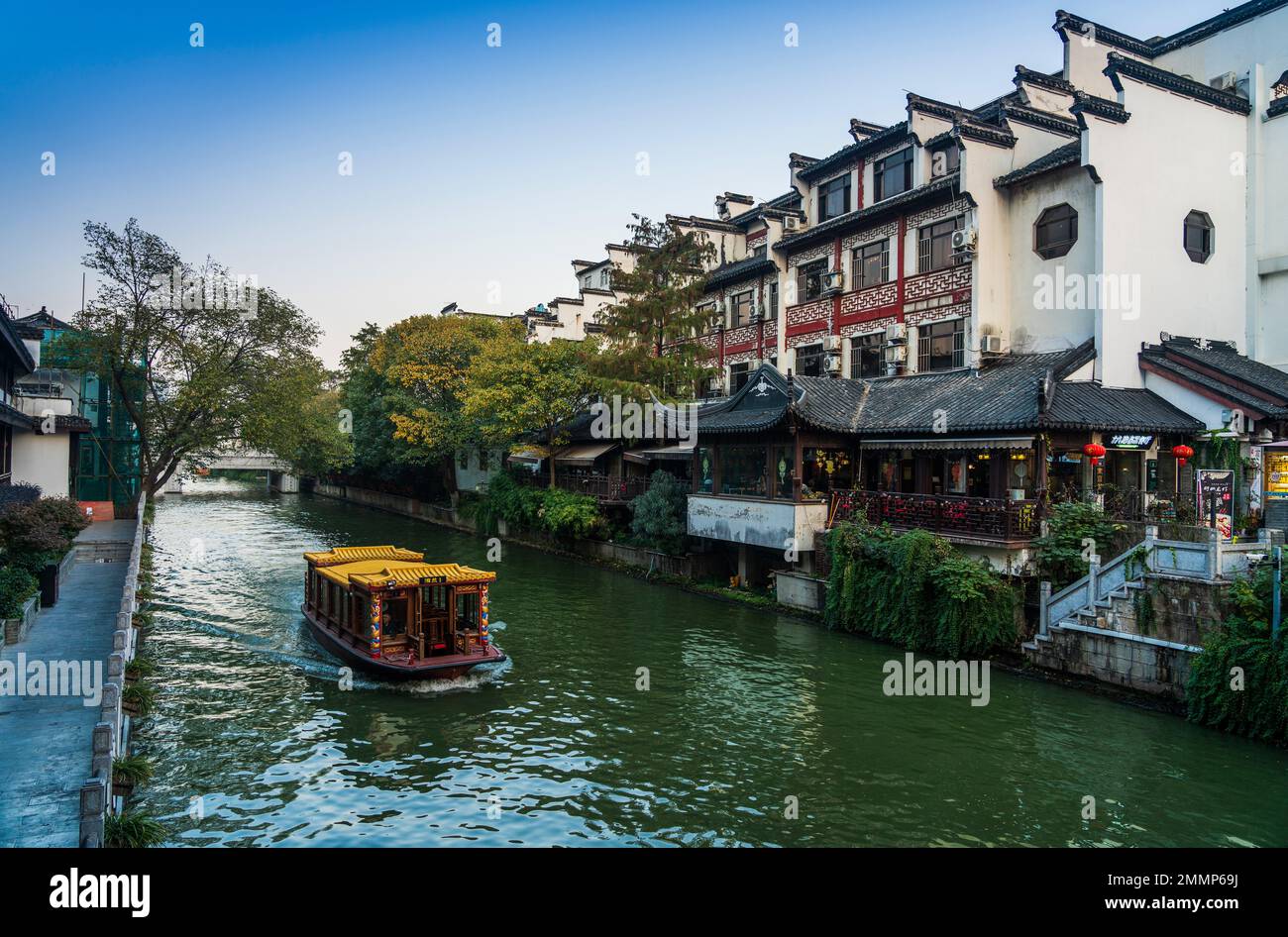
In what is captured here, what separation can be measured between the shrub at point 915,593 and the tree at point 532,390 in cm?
2026

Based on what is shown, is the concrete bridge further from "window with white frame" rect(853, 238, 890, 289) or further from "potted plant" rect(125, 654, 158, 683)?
"window with white frame" rect(853, 238, 890, 289)

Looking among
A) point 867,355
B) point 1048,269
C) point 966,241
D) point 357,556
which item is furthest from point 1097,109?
point 357,556

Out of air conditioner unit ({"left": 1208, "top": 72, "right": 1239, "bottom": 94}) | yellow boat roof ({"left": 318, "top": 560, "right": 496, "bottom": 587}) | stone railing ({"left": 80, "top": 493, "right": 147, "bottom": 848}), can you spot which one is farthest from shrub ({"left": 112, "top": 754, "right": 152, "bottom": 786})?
air conditioner unit ({"left": 1208, "top": 72, "right": 1239, "bottom": 94})

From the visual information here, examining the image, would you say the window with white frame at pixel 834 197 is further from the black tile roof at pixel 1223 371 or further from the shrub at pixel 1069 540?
the shrub at pixel 1069 540

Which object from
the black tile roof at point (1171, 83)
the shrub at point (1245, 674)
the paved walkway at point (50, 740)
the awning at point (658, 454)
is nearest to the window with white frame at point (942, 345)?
the black tile roof at point (1171, 83)

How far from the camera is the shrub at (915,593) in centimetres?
1959

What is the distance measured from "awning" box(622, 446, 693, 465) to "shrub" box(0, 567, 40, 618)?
21.3 meters

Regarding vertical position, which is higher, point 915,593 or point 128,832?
point 915,593

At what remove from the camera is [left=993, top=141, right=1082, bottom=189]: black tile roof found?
2434 cm

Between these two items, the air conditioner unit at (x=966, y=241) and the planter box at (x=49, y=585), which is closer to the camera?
the planter box at (x=49, y=585)

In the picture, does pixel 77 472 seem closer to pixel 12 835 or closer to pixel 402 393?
pixel 402 393

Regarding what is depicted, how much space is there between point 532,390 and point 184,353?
1623cm

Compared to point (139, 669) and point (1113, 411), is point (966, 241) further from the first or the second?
point (139, 669)

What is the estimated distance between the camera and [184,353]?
40.2 m
